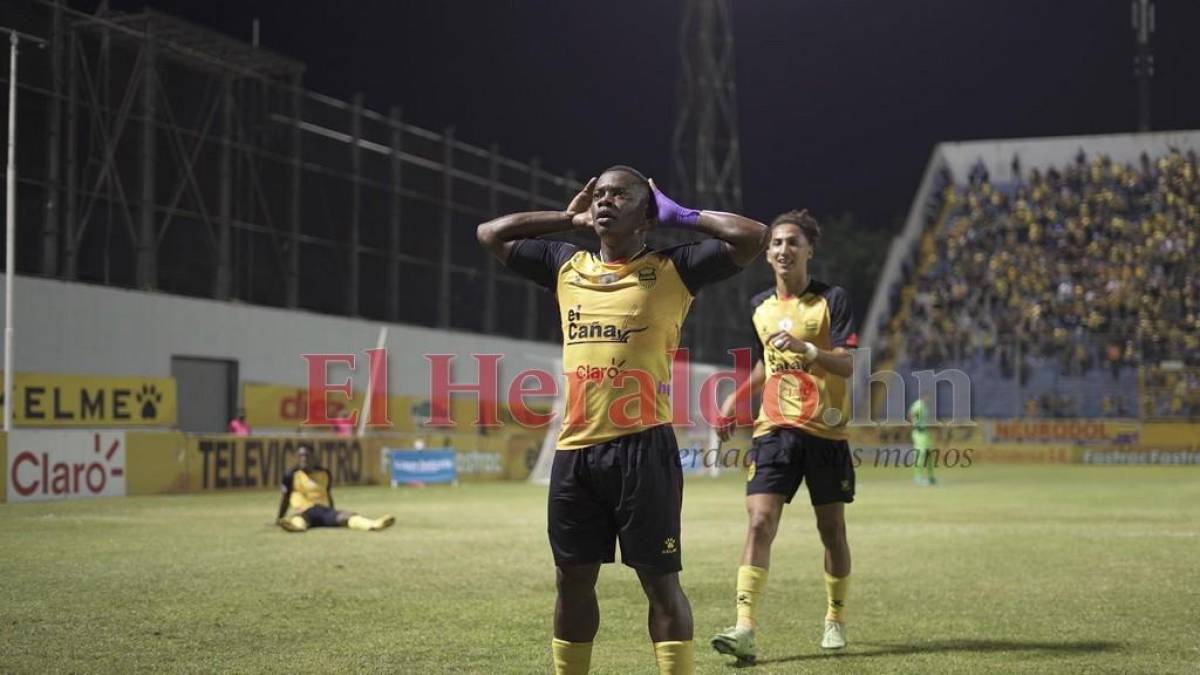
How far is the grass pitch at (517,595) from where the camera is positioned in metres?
7.91

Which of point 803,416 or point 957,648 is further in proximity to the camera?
point 803,416

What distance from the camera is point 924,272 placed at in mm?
56125

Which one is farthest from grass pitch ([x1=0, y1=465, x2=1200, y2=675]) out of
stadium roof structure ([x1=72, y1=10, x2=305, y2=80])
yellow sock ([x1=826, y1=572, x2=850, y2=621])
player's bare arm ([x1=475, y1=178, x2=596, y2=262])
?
stadium roof structure ([x1=72, y1=10, x2=305, y2=80])

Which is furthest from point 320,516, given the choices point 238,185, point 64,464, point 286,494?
point 238,185

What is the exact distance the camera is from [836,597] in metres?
8.48

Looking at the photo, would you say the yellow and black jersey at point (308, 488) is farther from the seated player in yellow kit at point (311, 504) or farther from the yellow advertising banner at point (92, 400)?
the yellow advertising banner at point (92, 400)

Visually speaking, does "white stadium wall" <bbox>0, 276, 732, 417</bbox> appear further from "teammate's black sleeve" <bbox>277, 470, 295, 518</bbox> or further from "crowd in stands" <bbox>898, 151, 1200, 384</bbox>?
"teammate's black sleeve" <bbox>277, 470, 295, 518</bbox>

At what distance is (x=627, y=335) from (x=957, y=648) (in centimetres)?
369

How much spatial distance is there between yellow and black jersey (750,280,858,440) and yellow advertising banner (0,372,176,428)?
72.9 feet

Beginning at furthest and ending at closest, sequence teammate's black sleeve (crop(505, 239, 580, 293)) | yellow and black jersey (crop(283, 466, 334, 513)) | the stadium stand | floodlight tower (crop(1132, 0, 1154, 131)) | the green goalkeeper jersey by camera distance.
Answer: floodlight tower (crop(1132, 0, 1154, 131)) < the stadium stand < the green goalkeeper jersey < yellow and black jersey (crop(283, 466, 334, 513)) < teammate's black sleeve (crop(505, 239, 580, 293))

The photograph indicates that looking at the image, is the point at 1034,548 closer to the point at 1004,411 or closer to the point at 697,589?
the point at 697,589

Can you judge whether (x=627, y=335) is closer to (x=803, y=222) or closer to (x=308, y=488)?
(x=803, y=222)

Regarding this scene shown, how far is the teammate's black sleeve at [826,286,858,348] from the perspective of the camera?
27.5ft

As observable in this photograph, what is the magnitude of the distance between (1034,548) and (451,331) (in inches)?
1296
